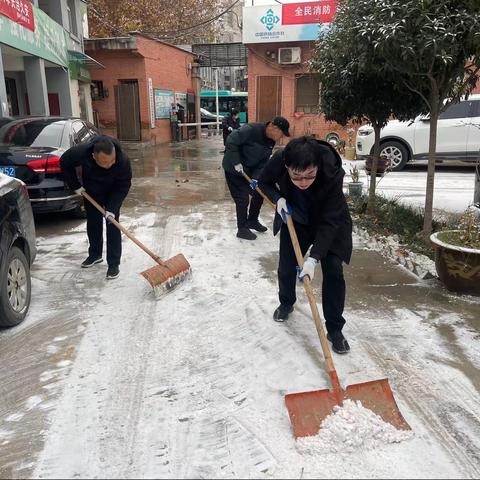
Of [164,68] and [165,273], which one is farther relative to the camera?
[164,68]

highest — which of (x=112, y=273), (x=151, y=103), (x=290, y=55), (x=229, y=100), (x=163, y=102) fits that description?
(x=290, y=55)

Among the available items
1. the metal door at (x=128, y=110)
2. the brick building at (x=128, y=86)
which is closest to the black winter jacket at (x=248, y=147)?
the brick building at (x=128, y=86)

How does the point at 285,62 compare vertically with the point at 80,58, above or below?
below

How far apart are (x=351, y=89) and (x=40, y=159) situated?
407 centimetres

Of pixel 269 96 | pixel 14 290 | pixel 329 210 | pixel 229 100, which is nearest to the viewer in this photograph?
pixel 329 210

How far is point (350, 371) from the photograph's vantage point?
9.52ft

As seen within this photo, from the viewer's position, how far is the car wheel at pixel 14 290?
10.8ft

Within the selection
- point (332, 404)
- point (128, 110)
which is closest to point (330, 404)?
point (332, 404)

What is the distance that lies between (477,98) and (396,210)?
534 centimetres

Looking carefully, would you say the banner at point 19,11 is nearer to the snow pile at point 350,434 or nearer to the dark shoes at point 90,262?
the dark shoes at point 90,262

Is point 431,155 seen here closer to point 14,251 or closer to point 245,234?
point 245,234

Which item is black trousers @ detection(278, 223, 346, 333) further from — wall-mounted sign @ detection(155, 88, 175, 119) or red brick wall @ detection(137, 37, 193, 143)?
wall-mounted sign @ detection(155, 88, 175, 119)

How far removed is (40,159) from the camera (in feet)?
18.7

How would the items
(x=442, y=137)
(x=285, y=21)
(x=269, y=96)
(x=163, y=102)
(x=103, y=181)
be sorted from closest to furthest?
(x=103, y=181)
(x=442, y=137)
(x=285, y=21)
(x=269, y=96)
(x=163, y=102)
